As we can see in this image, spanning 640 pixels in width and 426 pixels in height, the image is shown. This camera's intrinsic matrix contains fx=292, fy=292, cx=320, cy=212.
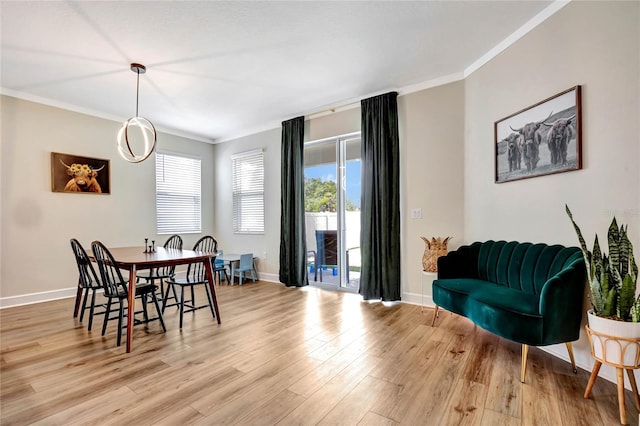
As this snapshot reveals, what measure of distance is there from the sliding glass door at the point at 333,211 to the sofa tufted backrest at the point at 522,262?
1.86 m

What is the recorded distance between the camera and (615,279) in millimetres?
1651

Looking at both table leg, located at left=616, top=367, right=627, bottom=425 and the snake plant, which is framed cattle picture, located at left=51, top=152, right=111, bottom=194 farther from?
table leg, located at left=616, top=367, right=627, bottom=425

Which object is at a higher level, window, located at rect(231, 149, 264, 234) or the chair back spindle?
window, located at rect(231, 149, 264, 234)

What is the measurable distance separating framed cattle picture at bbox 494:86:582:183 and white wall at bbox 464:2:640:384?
2.3 inches

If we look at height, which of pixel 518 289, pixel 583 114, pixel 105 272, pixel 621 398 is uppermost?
pixel 583 114

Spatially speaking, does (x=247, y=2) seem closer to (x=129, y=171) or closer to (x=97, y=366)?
(x=97, y=366)

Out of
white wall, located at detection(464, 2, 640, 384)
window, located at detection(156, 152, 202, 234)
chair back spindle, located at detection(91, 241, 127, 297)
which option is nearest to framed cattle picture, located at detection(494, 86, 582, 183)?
white wall, located at detection(464, 2, 640, 384)

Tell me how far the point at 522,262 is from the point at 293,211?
10.5ft

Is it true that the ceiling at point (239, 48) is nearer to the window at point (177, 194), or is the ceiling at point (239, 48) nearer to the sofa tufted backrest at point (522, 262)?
the window at point (177, 194)

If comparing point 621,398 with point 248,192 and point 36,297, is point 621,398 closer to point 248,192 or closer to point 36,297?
point 248,192

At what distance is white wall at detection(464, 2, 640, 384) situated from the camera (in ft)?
6.22

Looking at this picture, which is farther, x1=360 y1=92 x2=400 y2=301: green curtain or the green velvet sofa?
x1=360 y1=92 x2=400 y2=301: green curtain

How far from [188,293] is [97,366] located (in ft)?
7.30

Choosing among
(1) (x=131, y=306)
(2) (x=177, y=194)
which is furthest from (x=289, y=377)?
(2) (x=177, y=194)
